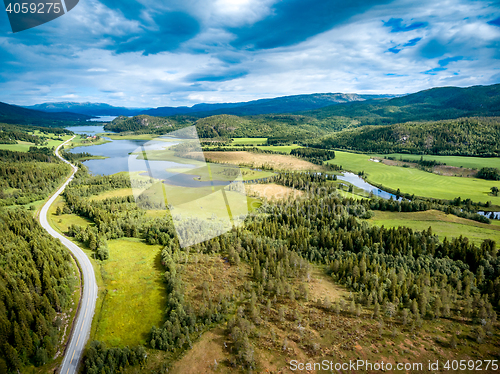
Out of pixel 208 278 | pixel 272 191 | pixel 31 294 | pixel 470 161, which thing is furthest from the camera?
pixel 470 161

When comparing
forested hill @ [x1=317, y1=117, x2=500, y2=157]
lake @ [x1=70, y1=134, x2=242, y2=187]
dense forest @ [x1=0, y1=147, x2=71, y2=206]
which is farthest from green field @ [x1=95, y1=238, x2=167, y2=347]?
forested hill @ [x1=317, y1=117, x2=500, y2=157]

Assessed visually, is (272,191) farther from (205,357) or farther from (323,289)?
(205,357)

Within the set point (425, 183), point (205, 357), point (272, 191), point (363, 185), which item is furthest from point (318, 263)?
point (425, 183)

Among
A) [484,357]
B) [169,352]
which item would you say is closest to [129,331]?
[169,352]

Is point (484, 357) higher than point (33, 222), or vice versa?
point (33, 222)

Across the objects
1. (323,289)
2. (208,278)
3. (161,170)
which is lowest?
(323,289)

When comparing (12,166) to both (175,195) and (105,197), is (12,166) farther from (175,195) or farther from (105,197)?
(175,195)

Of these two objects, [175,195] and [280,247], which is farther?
[175,195]
